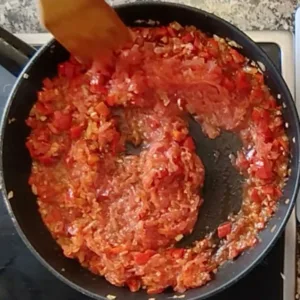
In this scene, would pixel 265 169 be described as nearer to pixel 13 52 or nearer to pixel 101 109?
pixel 101 109

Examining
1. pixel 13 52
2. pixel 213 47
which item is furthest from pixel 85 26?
pixel 213 47

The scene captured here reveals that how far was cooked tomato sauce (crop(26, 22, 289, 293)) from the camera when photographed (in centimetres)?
127

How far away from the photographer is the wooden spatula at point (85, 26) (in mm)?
1121

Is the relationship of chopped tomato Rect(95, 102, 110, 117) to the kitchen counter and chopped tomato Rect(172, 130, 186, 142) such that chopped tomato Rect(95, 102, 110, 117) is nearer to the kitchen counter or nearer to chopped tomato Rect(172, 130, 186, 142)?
chopped tomato Rect(172, 130, 186, 142)

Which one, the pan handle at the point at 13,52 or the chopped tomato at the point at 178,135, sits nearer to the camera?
the pan handle at the point at 13,52

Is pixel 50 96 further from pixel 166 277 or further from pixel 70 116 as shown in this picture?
pixel 166 277

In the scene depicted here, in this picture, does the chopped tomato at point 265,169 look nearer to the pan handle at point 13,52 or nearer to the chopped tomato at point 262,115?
the chopped tomato at point 262,115

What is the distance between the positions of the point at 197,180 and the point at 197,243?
0.11 metres

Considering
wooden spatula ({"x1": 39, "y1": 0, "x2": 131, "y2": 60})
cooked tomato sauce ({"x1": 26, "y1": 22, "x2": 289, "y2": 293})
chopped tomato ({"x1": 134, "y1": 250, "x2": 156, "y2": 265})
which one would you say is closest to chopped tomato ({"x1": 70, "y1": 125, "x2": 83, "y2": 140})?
cooked tomato sauce ({"x1": 26, "y1": 22, "x2": 289, "y2": 293})

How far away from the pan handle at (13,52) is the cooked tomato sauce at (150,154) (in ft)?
0.33

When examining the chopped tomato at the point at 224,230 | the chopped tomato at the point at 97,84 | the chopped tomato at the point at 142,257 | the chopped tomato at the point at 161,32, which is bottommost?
the chopped tomato at the point at 142,257

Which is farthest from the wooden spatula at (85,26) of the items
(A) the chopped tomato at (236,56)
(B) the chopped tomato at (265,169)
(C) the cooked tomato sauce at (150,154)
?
(B) the chopped tomato at (265,169)

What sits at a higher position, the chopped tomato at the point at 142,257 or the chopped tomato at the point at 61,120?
the chopped tomato at the point at 61,120

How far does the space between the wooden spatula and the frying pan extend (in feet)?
0.14
